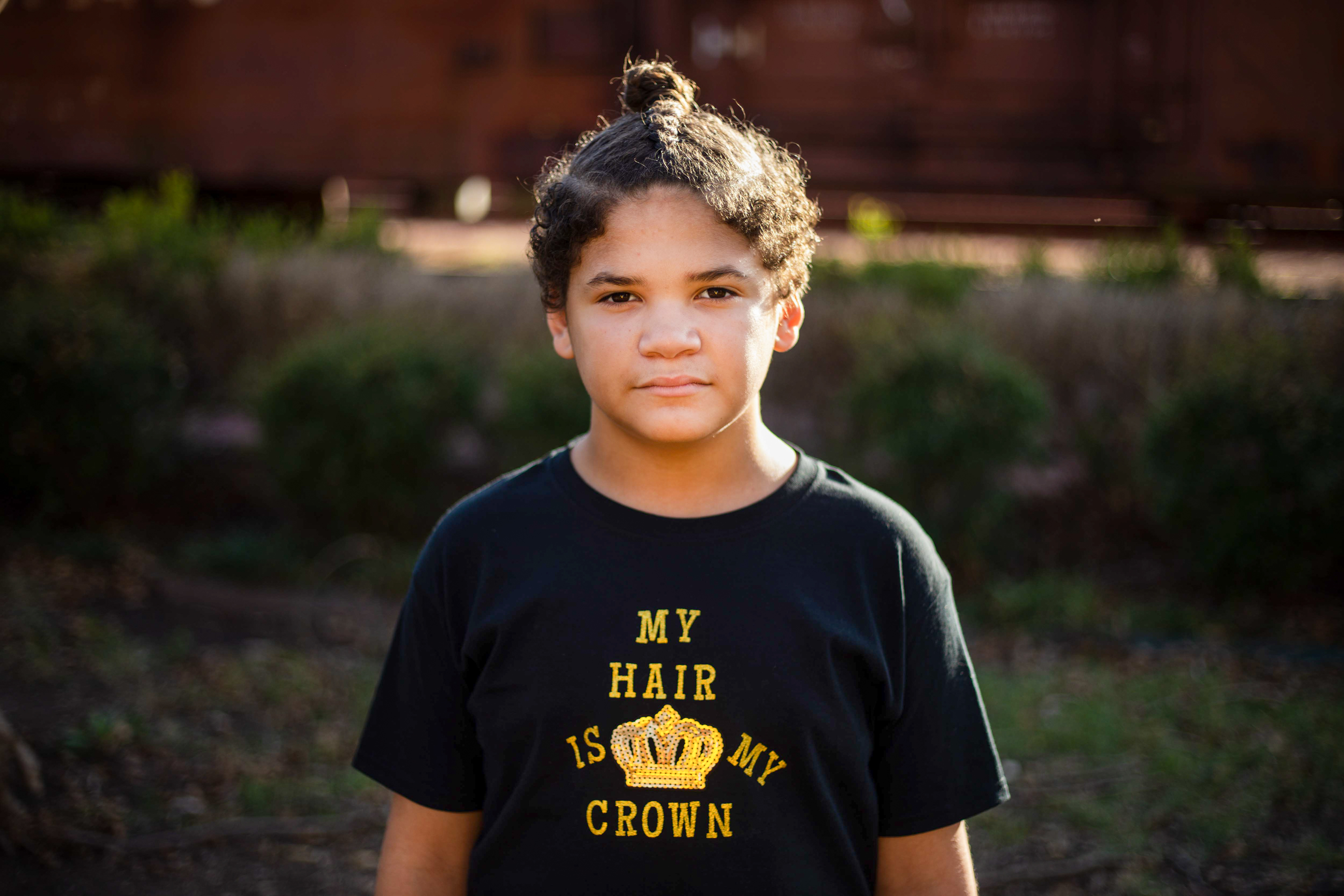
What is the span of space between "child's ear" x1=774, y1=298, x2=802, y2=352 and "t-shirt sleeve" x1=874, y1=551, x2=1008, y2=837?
1.17ft

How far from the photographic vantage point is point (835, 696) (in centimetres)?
138

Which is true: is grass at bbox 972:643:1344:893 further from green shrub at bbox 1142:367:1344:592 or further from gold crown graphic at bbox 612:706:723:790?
gold crown graphic at bbox 612:706:723:790

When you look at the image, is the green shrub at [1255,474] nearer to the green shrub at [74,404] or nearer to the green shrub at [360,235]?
the green shrub at [360,235]

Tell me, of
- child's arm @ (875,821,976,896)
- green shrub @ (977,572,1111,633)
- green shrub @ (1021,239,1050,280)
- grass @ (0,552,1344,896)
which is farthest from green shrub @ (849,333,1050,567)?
child's arm @ (875,821,976,896)

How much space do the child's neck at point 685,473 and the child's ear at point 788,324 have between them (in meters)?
0.13

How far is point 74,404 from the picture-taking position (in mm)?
4859

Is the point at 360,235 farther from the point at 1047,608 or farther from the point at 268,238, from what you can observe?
the point at 1047,608

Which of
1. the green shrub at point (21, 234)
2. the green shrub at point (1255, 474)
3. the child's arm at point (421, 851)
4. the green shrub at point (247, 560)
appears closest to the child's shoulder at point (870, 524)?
the child's arm at point (421, 851)

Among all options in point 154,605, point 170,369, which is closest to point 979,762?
point 154,605

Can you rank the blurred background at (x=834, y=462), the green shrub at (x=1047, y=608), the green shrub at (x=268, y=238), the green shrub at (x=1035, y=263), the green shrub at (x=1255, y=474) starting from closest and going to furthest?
the blurred background at (x=834, y=462), the green shrub at (x=1255, y=474), the green shrub at (x=1047, y=608), the green shrub at (x=1035, y=263), the green shrub at (x=268, y=238)

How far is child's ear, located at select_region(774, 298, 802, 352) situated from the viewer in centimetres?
154

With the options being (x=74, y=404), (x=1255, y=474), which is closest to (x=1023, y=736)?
(x=1255, y=474)

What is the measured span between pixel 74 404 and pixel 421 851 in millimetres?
4164

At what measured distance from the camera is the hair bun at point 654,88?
150 cm
